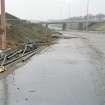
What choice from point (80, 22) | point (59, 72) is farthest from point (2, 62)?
point (80, 22)

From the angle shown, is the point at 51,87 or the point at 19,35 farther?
the point at 19,35

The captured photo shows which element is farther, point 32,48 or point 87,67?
point 32,48

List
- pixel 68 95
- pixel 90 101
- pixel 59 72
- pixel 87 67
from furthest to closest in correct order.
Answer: pixel 87 67 → pixel 59 72 → pixel 68 95 → pixel 90 101

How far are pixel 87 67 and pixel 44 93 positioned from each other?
6693 mm

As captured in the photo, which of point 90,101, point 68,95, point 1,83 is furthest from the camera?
point 1,83

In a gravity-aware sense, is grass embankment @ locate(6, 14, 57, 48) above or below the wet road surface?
above

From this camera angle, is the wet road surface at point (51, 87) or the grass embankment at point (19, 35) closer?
the wet road surface at point (51, 87)

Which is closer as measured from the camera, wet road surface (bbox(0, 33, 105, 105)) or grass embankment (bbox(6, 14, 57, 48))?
wet road surface (bbox(0, 33, 105, 105))

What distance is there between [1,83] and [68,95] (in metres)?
3.02

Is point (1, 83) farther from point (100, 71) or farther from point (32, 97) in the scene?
point (100, 71)

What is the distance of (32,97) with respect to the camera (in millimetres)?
10156

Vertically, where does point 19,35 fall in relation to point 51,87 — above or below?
above

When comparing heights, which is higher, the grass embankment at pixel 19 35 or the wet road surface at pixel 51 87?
the grass embankment at pixel 19 35

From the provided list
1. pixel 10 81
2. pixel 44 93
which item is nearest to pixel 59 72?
pixel 10 81
